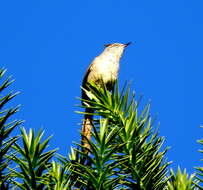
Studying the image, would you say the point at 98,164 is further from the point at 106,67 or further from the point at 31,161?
the point at 106,67

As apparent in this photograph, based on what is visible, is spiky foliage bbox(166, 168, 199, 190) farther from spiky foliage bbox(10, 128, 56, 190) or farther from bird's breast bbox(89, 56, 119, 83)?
bird's breast bbox(89, 56, 119, 83)

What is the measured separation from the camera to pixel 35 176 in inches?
75.4

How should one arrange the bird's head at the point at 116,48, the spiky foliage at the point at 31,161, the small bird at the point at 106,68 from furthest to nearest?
1. the bird's head at the point at 116,48
2. the small bird at the point at 106,68
3. the spiky foliage at the point at 31,161

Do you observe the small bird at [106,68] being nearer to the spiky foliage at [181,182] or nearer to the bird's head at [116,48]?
the bird's head at [116,48]

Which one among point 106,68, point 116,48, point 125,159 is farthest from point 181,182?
point 116,48

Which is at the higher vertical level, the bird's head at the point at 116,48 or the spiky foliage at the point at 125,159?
the bird's head at the point at 116,48

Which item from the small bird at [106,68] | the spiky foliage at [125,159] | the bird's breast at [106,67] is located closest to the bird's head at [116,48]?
the small bird at [106,68]

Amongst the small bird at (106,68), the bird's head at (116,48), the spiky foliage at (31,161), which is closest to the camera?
the spiky foliage at (31,161)

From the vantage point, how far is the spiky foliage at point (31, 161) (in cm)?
191

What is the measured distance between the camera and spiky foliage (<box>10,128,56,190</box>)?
6.26 feet

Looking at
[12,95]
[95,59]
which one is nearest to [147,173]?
[12,95]

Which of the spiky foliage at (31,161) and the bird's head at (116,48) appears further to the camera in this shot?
A: the bird's head at (116,48)

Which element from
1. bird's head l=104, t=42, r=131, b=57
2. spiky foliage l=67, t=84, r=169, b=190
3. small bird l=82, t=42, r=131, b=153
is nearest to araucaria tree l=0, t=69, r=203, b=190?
spiky foliage l=67, t=84, r=169, b=190

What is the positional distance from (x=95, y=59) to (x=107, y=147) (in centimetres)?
436
